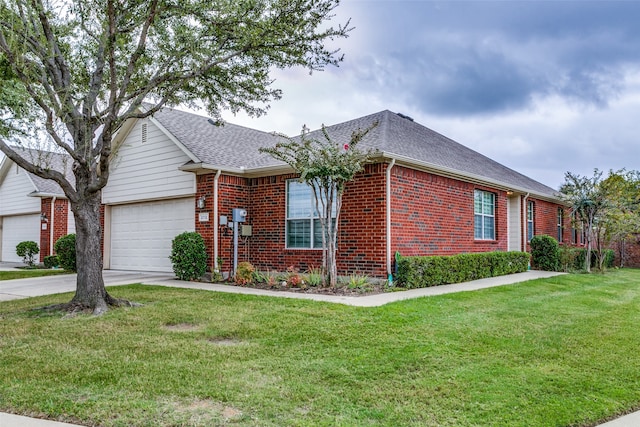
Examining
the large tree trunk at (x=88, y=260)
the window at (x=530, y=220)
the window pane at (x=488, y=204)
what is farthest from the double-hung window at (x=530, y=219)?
the large tree trunk at (x=88, y=260)

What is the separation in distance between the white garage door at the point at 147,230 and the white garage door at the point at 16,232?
248 inches

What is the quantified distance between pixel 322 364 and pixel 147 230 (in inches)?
447

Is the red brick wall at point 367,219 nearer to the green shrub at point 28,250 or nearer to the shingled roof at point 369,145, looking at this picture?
the shingled roof at point 369,145

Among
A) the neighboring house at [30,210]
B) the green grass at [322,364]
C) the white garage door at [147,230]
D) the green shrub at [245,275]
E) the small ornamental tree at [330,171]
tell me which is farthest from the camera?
the neighboring house at [30,210]

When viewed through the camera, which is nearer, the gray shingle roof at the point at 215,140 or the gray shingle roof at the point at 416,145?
the gray shingle roof at the point at 416,145

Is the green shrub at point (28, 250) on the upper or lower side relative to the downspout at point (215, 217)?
lower

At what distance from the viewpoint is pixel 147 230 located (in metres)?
14.6

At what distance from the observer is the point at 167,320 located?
22.2 ft

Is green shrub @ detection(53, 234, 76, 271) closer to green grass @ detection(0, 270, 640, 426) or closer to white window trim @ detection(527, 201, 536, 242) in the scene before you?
green grass @ detection(0, 270, 640, 426)

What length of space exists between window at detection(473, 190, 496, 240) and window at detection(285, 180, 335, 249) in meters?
5.18

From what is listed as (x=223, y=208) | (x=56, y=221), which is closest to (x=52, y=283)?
(x=223, y=208)

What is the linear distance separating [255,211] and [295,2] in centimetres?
605

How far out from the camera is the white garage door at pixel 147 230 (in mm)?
13570

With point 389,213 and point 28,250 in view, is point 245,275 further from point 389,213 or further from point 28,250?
point 28,250
